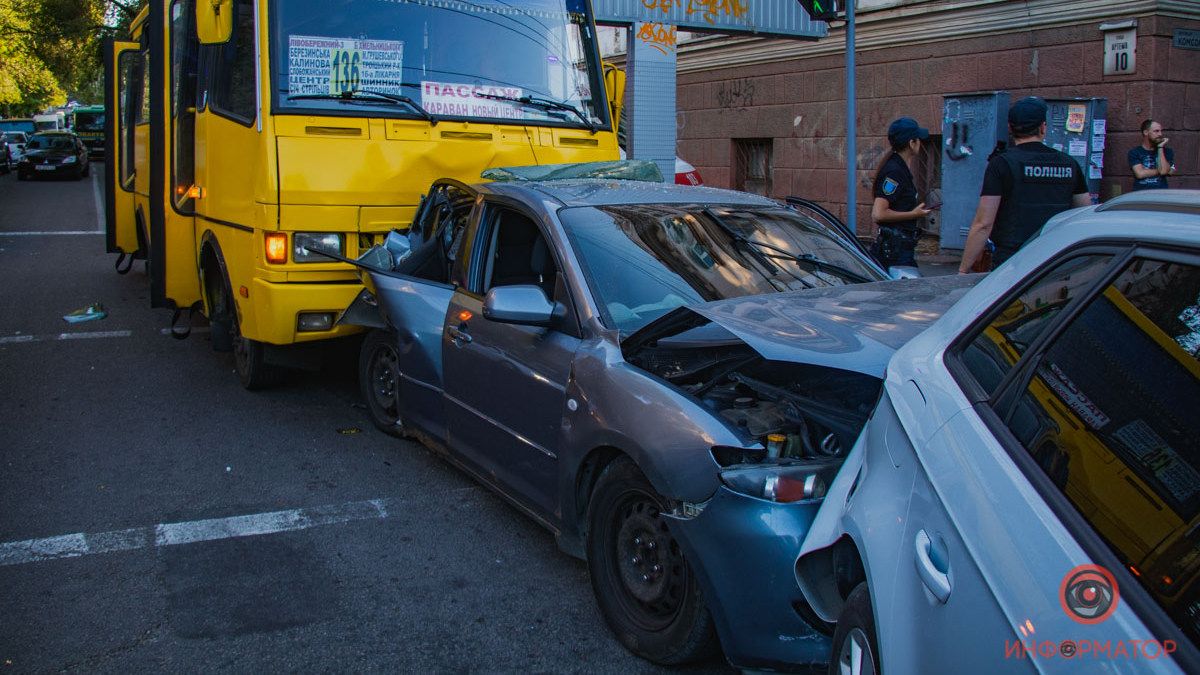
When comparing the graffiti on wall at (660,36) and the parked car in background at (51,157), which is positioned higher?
the parked car in background at (51,157)

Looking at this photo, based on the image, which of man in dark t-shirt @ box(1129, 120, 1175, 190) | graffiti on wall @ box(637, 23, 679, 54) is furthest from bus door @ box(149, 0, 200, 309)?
man in dark t-shirt @ box(1129, 120, 1175, 190)

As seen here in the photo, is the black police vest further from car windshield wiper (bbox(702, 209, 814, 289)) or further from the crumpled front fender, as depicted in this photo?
the crumpled front fender

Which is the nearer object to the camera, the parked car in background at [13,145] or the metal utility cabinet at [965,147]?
the metal utility cabinet at [965,147]

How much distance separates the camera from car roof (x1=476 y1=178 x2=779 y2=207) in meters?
5.00

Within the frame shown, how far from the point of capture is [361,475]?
5.88 m

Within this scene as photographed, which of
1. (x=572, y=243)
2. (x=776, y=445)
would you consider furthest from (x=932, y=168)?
(x=776, y=445)

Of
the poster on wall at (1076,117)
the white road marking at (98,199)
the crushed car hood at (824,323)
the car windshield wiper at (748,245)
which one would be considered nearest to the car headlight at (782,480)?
the crushed car hood at (824,323)

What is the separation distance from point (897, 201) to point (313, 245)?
398cm

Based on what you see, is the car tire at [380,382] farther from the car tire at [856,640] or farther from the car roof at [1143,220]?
the car roof at [1143,220]

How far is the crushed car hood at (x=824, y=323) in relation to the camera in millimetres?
A: 3289

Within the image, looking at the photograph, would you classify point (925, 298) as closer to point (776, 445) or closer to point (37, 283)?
point (776, 445)

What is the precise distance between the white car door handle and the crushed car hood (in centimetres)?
106

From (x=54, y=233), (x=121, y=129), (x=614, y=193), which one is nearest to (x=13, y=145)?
(x=54, y=233)

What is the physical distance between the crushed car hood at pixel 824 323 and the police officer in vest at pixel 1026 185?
1785 millimetres
